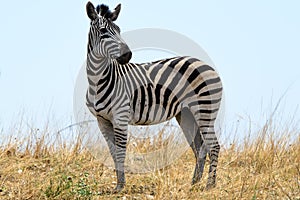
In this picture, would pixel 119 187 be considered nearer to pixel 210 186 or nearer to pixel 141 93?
pixel 210 186


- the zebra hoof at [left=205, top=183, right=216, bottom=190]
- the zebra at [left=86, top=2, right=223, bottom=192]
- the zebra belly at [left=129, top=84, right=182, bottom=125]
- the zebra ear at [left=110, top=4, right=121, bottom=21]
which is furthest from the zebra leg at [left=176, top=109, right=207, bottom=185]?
the zebra ear at [left=110, top=4, right=121, bottom=21]

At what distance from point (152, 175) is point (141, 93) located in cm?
113

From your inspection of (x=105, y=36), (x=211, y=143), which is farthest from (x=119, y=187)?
(x=105, y=36)

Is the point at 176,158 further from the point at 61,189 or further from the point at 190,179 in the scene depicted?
the point at 61,189

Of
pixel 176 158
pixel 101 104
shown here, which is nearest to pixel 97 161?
pixel 176 158

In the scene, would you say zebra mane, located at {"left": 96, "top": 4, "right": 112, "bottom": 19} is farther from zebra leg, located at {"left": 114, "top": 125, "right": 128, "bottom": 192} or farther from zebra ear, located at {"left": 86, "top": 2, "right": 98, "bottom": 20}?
zebra leg, located at {"left": 114, "top": 125, "right": 128, "bottom": 192}

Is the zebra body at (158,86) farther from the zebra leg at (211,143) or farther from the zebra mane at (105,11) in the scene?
the zebra mane at (105,11)

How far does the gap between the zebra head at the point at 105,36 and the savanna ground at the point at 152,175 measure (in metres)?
1.47

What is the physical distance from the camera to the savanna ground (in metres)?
5.24

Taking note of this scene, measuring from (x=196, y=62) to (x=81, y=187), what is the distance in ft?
8.26

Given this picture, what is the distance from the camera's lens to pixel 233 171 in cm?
725

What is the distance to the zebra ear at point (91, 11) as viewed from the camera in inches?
231

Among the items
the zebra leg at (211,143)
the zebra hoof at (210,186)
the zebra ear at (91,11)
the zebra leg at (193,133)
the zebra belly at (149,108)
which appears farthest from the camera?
the zebra leg at (193,133)

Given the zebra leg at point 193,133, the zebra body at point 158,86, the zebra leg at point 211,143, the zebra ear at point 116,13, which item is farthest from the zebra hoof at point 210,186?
the zebra ear at point 116,13
